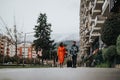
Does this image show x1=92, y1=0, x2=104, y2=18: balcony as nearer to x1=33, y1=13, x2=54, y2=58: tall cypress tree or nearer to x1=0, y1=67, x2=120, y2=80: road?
x1=0, y1=67, x2=120, y2=80: road

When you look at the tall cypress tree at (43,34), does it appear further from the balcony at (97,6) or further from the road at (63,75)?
the road at (63,75)

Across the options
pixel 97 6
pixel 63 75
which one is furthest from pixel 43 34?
pixel 63 75

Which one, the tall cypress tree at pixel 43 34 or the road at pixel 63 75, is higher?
the tall cypress tree at pixel 43 34

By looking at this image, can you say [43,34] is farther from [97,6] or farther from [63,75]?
[63,75]

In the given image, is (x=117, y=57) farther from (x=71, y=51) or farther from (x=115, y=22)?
A: (x=71, y=51)

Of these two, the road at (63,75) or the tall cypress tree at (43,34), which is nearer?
the road at (63,75)

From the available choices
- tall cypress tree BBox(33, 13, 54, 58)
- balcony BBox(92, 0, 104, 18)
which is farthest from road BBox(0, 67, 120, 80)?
tall cypress tree BBox(33, 13, 54, 58)

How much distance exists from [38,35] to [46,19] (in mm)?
5028

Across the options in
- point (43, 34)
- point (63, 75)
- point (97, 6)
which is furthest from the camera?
point (43, 34)

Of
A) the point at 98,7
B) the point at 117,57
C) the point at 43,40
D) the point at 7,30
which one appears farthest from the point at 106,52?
the point at 43,40

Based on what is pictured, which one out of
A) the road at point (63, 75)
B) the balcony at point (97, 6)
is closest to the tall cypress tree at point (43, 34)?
the balcony at point (97, 6)

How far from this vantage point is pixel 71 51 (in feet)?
71.5

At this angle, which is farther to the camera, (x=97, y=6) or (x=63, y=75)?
(x=97, y=6)

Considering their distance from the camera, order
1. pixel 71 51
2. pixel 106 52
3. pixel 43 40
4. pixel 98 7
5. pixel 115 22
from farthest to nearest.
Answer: pixel 43 40, pixel 98 7, pixel 115 22, pixel 106 52, pixel 71 51
